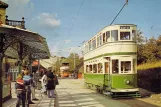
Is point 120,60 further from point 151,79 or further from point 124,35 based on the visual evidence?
point 151,79

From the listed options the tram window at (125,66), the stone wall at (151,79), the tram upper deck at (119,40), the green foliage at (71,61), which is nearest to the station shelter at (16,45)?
the tram upper deck at (119,40)

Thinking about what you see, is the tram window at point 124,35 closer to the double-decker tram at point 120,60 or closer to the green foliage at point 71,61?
the double-decker tram at point 120,60

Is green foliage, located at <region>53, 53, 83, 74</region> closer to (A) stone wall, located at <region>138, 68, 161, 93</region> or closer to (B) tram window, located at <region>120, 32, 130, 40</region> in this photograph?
(A) stone wall, located at <region>138, 68, 161, 93</region>

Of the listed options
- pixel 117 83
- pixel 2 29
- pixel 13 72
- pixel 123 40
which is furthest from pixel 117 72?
pixel 13 72

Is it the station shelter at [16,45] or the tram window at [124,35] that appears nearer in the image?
the station shelter at [16,45]

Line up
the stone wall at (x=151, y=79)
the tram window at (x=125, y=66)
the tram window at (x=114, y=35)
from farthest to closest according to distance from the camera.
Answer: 1. the stone wall at (x=151, y=79)
2. the tram window at (x=114, y=35)
3. the tram window at (x=125, y=66)

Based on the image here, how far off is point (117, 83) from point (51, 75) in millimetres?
4812

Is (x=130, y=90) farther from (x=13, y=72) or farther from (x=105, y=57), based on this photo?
(x=13, y=72)

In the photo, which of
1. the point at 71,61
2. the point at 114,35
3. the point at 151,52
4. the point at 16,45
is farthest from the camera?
the point at 71,61

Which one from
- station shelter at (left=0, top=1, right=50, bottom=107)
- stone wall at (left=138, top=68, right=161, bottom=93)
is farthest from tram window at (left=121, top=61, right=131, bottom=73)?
station shelter at (left=0, top=1, right=50, bottom=107)

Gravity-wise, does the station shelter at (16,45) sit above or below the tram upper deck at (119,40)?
below

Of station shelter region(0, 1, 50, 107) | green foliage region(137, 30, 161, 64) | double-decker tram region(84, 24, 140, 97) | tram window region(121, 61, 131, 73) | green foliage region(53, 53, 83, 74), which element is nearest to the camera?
station shelter region(0, 1, 50, 107)

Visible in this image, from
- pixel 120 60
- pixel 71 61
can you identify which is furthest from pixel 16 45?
pixel 71 61

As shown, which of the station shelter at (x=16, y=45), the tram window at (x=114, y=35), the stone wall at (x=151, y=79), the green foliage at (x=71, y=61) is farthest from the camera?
the green foliage at (x=71, y=61)
